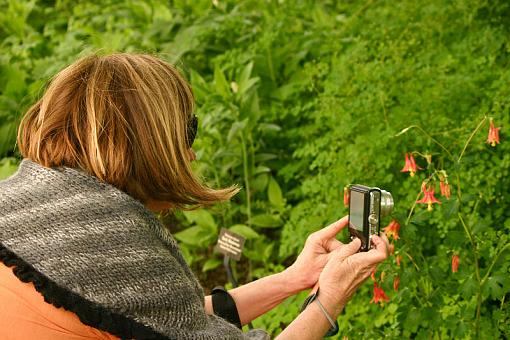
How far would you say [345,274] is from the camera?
86.5 inches

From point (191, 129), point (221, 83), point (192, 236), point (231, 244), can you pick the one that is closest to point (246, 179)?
point (192, 236)

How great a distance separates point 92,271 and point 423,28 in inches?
127

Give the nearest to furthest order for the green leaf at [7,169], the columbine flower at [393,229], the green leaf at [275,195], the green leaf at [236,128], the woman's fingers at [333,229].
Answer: the woman's fingers at [333,229] → the columbine flower at [393,229] → the green leaf at [236,128] → the green leaf at [275,195] → the green leaf at [7,169]

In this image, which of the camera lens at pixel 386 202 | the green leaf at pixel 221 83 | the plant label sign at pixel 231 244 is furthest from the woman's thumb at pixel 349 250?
the green leaf at pixel 221 83

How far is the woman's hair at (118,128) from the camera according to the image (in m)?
1.85

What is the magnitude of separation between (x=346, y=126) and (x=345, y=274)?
68.4 inches

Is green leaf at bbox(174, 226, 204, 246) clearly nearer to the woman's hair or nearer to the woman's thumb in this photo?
the woman's thumb

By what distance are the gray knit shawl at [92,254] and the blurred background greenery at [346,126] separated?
628mm

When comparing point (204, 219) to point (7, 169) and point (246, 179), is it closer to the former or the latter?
point (246, 179)

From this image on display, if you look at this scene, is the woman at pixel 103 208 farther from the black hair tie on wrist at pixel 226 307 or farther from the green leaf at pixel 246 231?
the green leaf at pixel 246 231

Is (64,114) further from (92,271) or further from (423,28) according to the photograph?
(423,28)

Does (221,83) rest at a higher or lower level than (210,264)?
higher

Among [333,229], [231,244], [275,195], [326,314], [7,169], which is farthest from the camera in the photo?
[7,169]

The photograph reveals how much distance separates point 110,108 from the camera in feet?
6.09
